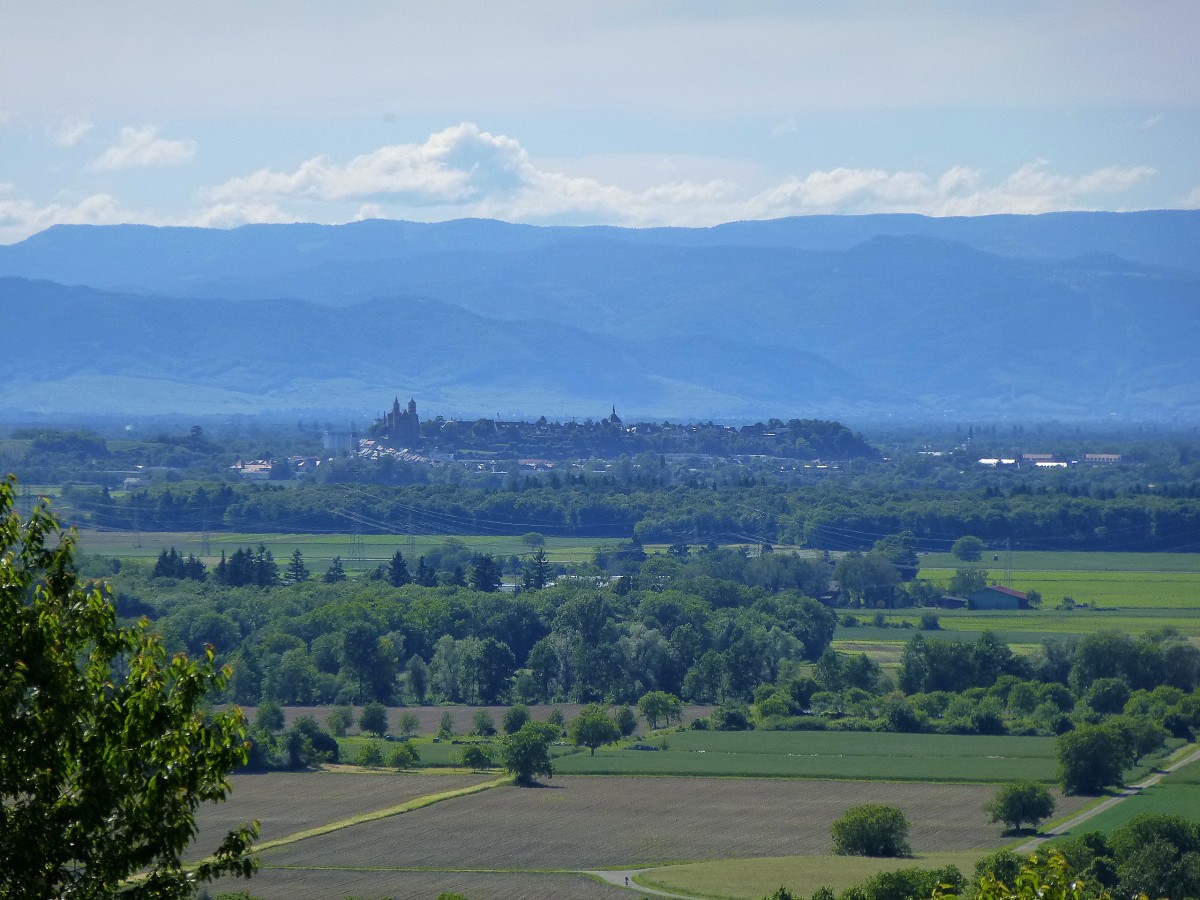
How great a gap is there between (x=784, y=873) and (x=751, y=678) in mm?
32496

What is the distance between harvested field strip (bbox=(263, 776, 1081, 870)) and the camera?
39188 millimetres

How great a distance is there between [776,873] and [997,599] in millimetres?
56989

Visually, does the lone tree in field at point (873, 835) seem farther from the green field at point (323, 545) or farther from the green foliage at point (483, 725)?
the green field at point (323, 545)

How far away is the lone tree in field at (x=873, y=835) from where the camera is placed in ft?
127

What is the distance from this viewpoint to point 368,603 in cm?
8006

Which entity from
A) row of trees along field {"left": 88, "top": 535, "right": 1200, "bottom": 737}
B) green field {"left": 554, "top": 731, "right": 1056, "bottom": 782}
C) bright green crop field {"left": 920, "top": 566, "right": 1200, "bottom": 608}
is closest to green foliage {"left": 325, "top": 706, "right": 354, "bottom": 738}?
row of trees along field {"left": 88, "top": 535, "right": 1200, "bottom": 737}

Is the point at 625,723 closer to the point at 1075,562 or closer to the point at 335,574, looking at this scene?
the point at 335,574

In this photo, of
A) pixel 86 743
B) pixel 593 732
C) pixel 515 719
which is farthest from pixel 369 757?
pixel 86 743

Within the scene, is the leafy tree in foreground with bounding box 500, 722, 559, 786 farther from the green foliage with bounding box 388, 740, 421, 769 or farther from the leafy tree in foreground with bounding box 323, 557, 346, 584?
the leafy tree in foreground with bounding box 323, 557, 346, 584

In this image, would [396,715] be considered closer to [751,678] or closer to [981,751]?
[751,678]

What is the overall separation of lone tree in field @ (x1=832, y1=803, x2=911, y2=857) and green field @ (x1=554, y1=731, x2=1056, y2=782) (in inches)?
381

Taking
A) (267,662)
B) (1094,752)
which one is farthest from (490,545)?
(1094,752)

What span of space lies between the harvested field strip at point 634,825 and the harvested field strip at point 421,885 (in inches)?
30.2

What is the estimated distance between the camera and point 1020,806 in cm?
4162
